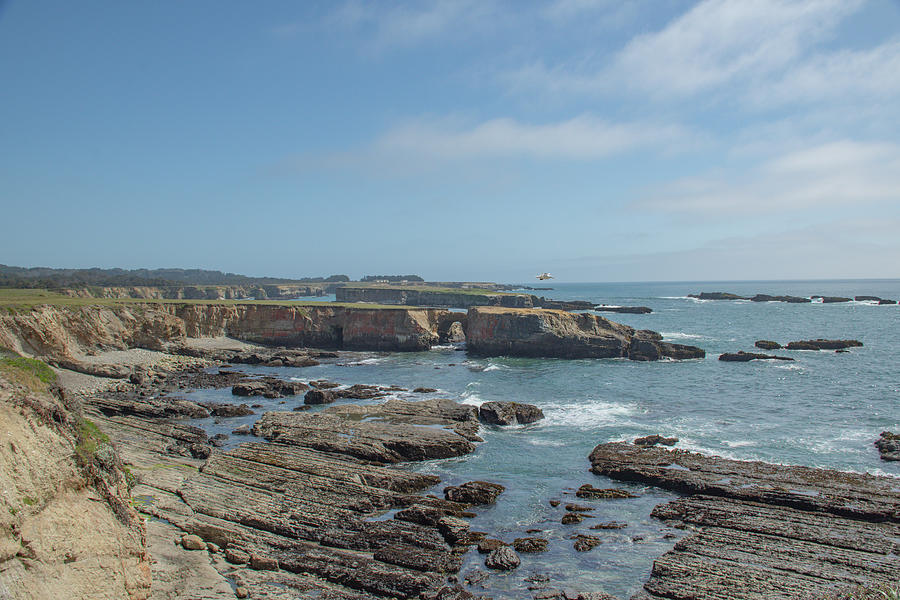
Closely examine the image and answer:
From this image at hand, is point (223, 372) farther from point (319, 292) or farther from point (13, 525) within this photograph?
point (319, 292)

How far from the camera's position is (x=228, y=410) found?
30.6 meters

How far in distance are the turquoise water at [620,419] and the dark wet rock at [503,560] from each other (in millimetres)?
261

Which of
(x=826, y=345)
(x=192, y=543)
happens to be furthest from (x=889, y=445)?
(x=826, y=345)

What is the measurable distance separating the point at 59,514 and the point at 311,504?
347 inches

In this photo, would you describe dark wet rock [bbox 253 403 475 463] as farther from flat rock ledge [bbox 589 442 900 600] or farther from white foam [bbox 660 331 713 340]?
white foam [bbox 660 331 713 340]

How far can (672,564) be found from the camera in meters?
14.1

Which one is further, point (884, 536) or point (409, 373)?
point (409, 373)

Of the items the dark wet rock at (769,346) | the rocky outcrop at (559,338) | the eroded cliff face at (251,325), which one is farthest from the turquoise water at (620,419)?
the eroded cliff face at (251,325)

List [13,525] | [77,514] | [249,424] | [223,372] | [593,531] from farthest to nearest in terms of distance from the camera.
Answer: [223,372] → [249,424] → [593,531] → [77,514] → [13,525]

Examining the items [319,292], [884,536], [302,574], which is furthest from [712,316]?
[319,292]

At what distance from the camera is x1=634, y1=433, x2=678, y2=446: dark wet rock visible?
79.9 ft

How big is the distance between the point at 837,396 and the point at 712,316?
231 feet

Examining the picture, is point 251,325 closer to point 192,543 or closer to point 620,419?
point 620,419

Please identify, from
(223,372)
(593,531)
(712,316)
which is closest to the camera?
(593,531)
